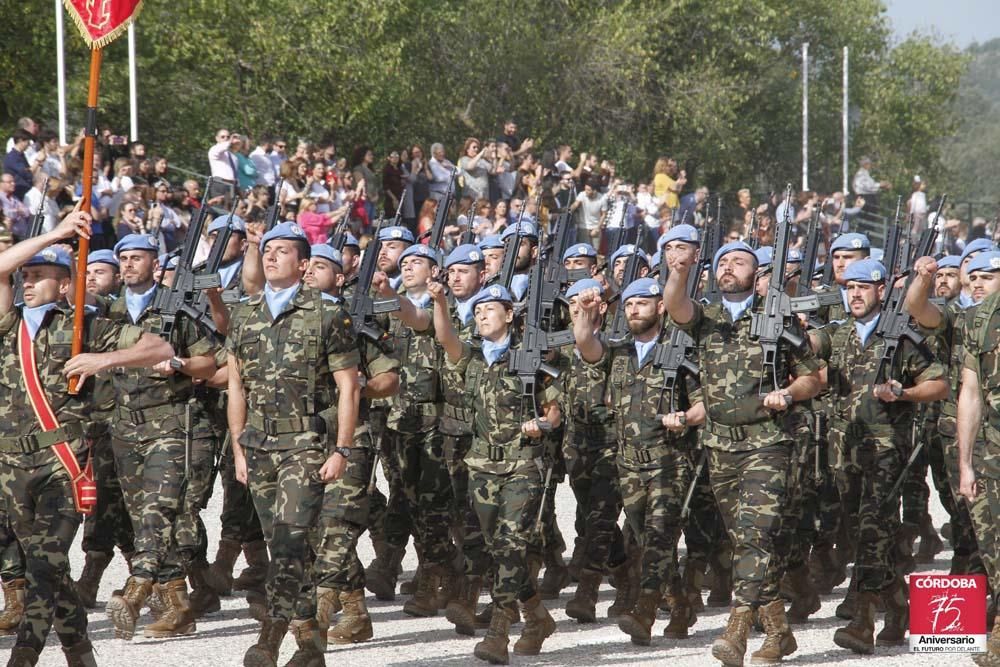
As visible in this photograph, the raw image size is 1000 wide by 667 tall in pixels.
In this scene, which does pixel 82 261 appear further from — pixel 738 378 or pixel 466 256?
pixel 738 378

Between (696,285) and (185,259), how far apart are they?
3.53 meters

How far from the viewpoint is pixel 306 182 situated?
19609 mm

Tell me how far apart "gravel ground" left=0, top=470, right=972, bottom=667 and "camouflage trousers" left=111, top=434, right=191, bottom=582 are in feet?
1.48

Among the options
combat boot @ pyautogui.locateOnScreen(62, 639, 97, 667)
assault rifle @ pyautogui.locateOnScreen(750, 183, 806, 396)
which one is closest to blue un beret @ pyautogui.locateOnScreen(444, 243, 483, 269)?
assault rifle @ pyautogui.locateOnScreen(750, 183, 806, 396)

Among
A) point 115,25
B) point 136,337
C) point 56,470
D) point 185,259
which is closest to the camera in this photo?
point 56,470

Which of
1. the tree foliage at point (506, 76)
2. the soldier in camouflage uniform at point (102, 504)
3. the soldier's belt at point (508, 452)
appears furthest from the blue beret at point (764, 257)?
the tree foliage at point (506, 76)

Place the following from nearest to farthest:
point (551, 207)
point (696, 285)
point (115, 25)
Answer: point (115, 25) → point (696, 285) → point (551, 207)

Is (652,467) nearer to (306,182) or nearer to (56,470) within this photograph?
(56,470)

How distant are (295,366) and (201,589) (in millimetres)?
2797

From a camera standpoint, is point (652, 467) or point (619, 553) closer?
Result: point (652, 467)

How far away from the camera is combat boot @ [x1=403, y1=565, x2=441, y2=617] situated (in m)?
10.1

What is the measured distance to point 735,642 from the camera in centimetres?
823

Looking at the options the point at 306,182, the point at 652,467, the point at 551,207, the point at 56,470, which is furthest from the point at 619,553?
the point at 551,207

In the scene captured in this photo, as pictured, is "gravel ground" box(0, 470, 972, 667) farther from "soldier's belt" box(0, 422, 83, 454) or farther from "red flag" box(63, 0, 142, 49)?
"red flag" box(63, 0, 142, 49)
